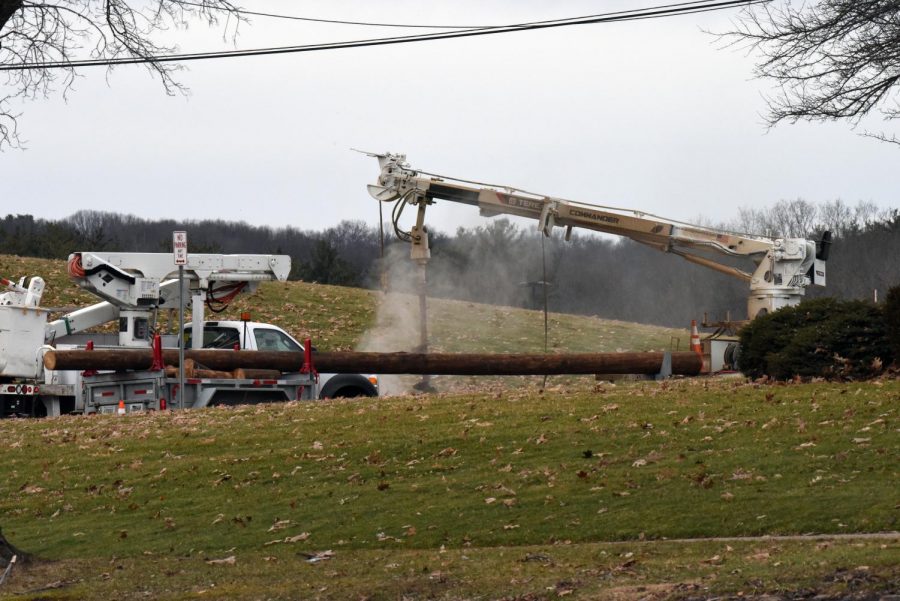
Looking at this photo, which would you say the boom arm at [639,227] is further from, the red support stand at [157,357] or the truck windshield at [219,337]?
the red support stand at [157,357]

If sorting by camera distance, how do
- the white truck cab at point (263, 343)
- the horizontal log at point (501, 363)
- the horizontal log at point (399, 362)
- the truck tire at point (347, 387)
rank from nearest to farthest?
the horizontal log at point (399, 362)
the truck tire at point (347, 387)
the white truck cab at point (263, 343)
the horizontal log at point (501, 363)

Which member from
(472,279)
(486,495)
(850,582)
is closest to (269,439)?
(486,495)

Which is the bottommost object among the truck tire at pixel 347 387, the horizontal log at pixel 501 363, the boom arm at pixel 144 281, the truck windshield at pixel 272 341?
the truck tire at pixel 347 387

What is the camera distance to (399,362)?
20.1 meters

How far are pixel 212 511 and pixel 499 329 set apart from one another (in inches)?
1055

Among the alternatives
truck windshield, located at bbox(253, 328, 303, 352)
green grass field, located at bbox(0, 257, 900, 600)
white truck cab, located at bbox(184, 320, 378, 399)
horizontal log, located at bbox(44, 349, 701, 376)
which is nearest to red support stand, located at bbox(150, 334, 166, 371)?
horizontal log, located at bbox(44, 349, 701, 376)

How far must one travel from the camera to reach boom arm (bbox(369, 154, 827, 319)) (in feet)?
71.6

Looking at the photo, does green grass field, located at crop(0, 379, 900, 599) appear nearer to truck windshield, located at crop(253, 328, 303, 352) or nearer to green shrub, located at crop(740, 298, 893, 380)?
green shrub, located at crop(740, 298, 893, 380)

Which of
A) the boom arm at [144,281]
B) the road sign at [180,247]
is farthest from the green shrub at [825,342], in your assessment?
the road sign at [180,247]

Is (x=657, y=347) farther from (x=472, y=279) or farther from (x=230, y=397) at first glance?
(x=230, y=397)

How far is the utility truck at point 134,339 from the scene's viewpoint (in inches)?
709

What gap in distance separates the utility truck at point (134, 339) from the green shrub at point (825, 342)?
6722 mm

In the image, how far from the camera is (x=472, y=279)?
34.0 m

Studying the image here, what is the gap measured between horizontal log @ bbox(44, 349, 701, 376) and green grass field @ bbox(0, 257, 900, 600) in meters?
1.42
